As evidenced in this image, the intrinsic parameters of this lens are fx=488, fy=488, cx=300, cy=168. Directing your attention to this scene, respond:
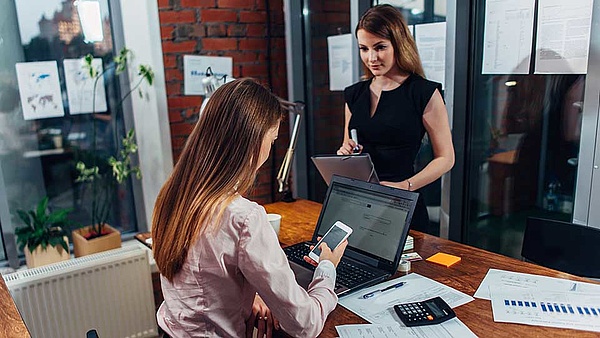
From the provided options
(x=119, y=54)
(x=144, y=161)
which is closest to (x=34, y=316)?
(x=144, y=161)

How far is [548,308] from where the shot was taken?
3.63 feet

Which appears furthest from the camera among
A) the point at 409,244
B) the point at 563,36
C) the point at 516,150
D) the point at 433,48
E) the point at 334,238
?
the point at 433,48

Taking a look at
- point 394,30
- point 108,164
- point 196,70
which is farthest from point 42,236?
point 394,30

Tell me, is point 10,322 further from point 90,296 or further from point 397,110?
point 397,110

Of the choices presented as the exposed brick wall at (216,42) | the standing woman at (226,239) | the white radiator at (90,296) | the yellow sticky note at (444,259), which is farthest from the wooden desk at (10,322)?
the exposed brick wall at (216,42)

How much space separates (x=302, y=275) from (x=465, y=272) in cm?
44

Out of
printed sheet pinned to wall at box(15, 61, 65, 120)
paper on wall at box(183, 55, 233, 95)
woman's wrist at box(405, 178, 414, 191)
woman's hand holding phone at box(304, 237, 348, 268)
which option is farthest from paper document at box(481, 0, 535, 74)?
printed sheet pinned to wall at box(15, 61, 65, 120)

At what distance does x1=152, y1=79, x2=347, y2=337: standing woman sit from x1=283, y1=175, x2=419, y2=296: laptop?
7.2 inches

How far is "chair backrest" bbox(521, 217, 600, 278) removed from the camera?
1455 mm

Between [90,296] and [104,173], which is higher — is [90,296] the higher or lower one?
the lower one

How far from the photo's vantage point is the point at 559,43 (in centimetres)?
183

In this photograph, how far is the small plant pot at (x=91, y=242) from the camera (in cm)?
248

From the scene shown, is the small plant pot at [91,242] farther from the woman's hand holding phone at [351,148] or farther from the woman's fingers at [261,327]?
the woman's fingers at [261,327]

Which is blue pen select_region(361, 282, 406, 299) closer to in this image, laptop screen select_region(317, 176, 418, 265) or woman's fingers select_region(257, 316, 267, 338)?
laptop screen select_region(317, 176, 418, 265)
